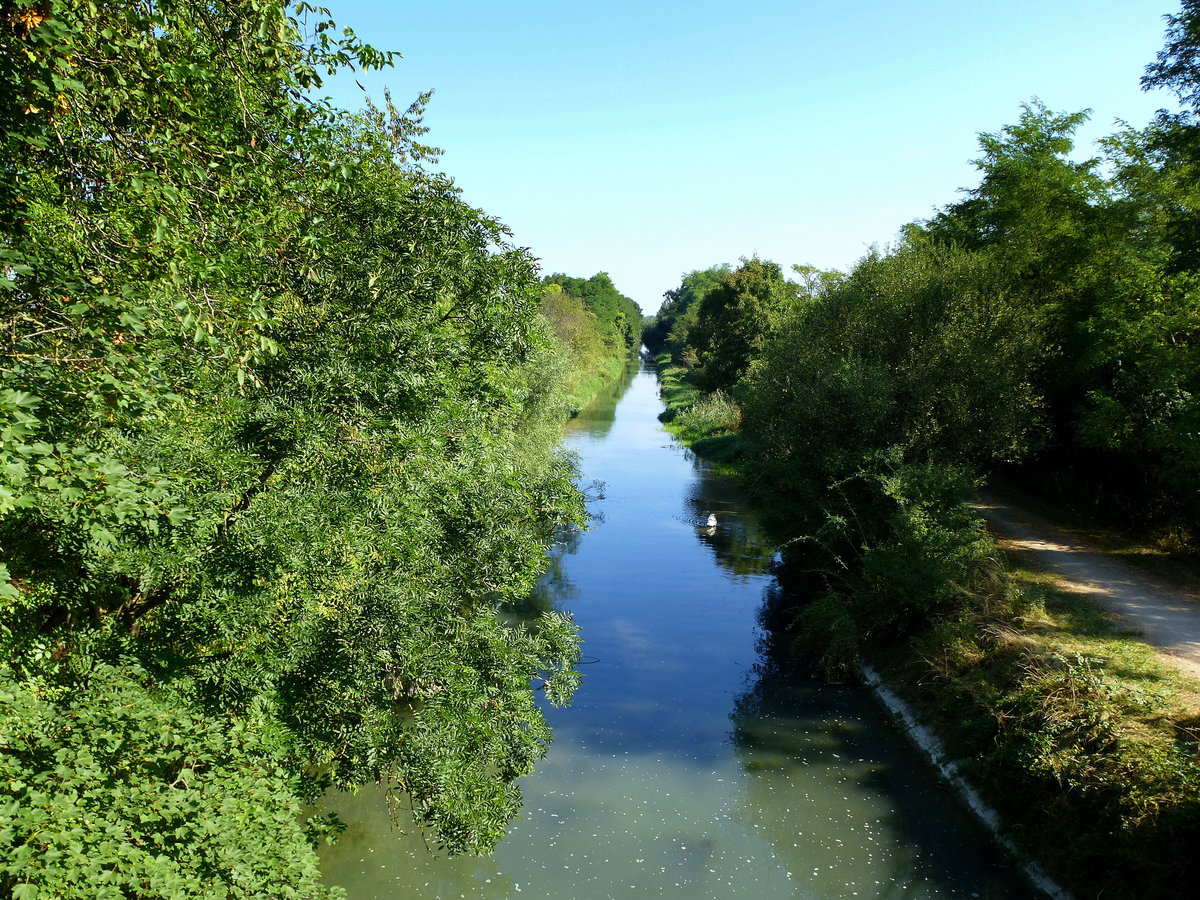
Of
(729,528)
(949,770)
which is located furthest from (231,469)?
(729,528)

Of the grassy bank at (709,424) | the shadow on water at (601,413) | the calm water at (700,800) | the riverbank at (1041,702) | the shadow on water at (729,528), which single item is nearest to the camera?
the riverbank at (1041,702)

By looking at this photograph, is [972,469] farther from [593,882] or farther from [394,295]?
[394,295]

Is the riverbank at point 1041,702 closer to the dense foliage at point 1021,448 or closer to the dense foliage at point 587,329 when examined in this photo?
the dense foliage at point 1021,448

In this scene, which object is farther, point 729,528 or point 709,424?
point 709,424

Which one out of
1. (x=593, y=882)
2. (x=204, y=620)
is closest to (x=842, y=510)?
(x=593, y=882)

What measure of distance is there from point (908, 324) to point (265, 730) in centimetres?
1889

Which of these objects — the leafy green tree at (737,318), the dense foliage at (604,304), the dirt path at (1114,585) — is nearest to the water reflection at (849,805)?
the dirt path at (1114,585)

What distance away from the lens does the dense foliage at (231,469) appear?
619 cm

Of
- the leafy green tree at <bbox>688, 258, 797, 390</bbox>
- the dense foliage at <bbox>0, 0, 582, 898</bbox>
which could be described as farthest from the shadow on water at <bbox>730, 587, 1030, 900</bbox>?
the leafy green tree at <bbox>688, 258, 797, 390</bbox>

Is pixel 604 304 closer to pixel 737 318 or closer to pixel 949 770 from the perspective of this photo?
pixel 737 318

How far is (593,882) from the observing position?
11.2m

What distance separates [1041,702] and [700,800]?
5716mm

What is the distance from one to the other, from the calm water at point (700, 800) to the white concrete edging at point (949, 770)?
10.6 inches

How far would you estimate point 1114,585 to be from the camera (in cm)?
1664
